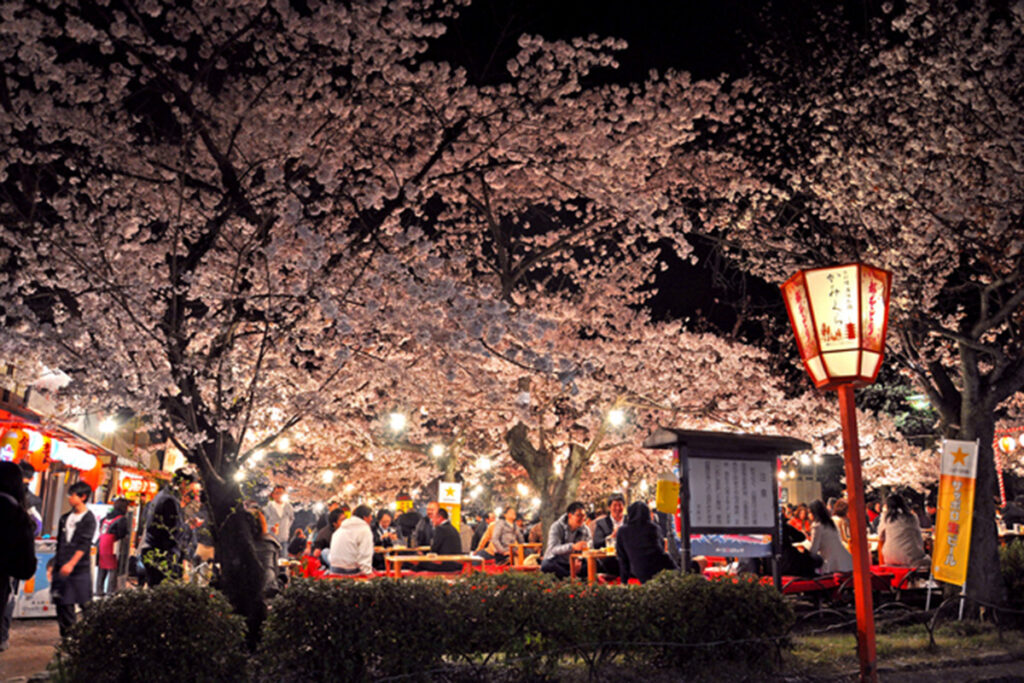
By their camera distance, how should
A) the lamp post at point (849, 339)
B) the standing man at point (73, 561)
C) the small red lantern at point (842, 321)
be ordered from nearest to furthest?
the lamp post at point (849, 339)
the small red lantern at point (842, 321)
the standing man at point (73, 561)

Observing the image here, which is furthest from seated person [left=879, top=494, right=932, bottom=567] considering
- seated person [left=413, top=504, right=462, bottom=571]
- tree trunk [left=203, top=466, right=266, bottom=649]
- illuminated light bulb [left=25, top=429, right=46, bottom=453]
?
illuminated light bulb [left=25, top=429, right=46, bottom=453]

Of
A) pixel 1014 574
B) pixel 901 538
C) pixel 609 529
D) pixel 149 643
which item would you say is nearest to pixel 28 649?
pixel 149 643

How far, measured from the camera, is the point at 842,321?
7.33 m

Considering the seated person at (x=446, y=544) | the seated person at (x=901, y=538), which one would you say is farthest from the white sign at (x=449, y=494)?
the seated person at (x=901, y=538)

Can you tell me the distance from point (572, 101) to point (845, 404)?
7840 mm

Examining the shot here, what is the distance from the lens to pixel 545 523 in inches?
644

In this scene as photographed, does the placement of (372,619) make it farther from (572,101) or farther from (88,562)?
(572,101)

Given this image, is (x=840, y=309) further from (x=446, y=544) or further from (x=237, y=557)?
(x=446, y=544)

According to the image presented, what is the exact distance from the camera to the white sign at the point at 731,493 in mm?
8164

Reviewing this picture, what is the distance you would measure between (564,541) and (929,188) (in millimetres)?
8178

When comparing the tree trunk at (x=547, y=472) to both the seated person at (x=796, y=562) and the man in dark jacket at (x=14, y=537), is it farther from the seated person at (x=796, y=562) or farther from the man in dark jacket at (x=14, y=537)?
the man in dark jacket at (x=14, y=537)

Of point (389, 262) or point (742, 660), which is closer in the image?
point (742, 660)

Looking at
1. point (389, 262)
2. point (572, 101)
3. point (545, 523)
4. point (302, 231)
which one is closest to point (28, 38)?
point (302, 231)

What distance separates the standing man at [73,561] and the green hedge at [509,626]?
435 centimetres
